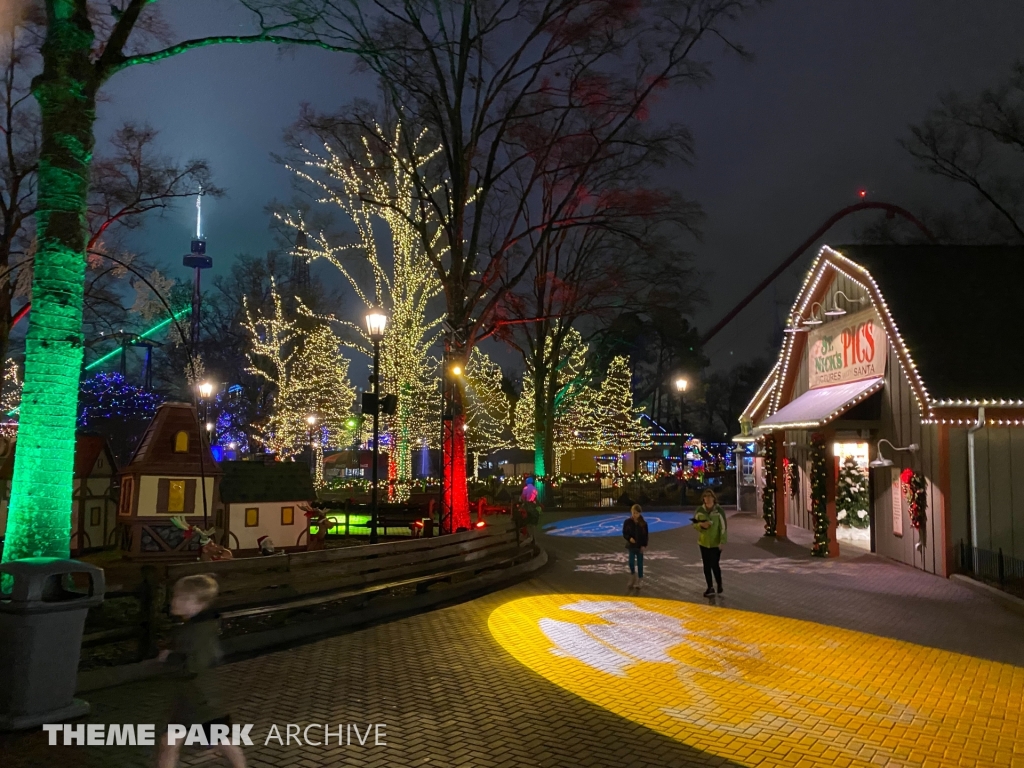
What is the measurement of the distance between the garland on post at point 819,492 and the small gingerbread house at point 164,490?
13.4 meters

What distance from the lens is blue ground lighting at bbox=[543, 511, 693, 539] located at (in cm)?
2372

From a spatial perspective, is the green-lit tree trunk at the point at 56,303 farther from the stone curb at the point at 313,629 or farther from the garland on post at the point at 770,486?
the garland on post at the point at 770,486

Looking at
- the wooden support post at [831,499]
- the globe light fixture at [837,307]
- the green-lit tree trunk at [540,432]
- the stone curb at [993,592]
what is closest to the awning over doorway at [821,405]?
the wooden support post at [831,499]

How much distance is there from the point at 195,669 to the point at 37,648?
212 cm

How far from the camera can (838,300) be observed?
19.4 m

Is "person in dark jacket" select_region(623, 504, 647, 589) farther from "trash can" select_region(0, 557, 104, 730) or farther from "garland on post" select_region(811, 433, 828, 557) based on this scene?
"trash can" select_region(0, 557, 104, 730)

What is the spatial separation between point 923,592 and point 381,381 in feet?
71.7

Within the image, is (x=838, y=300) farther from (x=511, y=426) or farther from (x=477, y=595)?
(x=511, y=426)

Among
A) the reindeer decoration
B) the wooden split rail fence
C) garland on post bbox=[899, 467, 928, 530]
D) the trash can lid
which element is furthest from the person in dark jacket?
the trash can lid

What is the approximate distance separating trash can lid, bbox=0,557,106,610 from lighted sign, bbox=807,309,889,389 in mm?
16054

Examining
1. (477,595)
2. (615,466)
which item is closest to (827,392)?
(477,595)

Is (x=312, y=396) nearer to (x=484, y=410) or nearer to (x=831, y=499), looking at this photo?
(x=484, y=410)

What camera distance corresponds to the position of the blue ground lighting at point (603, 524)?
2372 cm

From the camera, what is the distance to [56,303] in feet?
27.0
